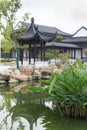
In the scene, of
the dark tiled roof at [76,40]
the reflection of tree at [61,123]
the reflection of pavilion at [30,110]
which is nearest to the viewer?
the reflection of tree at [61,123]

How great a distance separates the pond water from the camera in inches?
327

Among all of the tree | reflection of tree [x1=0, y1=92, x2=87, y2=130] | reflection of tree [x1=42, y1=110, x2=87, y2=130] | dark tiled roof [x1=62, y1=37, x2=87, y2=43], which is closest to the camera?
reflection of tree [x1=42, y1=110, x2=87, y2=130]

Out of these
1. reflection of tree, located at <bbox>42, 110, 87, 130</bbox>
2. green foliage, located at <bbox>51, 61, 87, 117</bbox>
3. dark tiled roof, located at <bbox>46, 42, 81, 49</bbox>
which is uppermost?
green foliage, located at <bbox>51, 61, 87, 117</bbox>

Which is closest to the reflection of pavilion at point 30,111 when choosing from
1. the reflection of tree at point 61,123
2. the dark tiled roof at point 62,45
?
the reflection of tree at point 61,123

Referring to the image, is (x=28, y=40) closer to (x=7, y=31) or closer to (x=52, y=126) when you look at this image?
(x=7, y=31)

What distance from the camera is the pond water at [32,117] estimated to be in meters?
8.30

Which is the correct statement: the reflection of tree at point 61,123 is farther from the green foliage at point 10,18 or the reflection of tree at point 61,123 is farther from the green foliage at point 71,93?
the green foliage at point 10,18

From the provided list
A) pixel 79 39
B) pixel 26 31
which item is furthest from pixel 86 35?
pixel 26 31

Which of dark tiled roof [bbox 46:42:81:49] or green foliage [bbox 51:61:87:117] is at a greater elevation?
green foliage [bbox 51:61:87:117]

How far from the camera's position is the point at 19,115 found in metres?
9.66

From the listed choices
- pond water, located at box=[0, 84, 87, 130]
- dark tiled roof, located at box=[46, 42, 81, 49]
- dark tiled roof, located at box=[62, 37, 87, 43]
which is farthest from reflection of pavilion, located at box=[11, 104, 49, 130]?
dark tiled roof, located at box=[62, 37, 87, 43]

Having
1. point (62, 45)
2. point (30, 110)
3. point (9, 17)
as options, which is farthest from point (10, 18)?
point (30, 110)

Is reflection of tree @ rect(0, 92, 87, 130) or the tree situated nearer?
reflection of tree @ rect(0, 92, 87, 130)

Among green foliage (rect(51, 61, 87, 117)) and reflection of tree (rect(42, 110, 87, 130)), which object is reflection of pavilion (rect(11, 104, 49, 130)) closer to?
reflection of tree (rect(42, 110, 87, 130))
